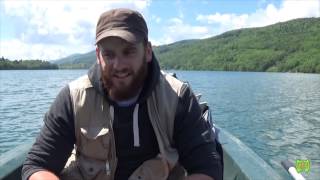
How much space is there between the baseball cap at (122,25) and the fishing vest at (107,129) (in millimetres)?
358

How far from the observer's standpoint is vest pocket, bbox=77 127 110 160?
262 centimetres

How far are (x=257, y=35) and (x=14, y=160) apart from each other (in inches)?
6934

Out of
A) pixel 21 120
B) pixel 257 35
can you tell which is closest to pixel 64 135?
pixel 21 120

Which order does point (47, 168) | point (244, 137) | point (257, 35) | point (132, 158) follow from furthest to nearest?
point (257, 35) < point (244, 137) < point (132, 158) < point (47, 168)

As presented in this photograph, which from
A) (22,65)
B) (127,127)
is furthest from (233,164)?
(22,65)

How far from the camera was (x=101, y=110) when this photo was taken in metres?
2.64

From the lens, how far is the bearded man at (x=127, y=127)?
2.53 m

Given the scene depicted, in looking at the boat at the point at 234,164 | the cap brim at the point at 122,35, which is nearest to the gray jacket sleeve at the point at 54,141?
the cap brim at the point at 122,35

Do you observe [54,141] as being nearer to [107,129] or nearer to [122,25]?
[107,129]

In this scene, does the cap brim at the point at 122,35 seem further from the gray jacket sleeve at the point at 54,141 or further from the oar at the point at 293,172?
Answer: the oar at the point at 293,172

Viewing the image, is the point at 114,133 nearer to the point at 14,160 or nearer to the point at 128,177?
the point at 128,177

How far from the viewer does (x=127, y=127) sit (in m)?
2.66

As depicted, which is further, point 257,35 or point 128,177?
point 257,35

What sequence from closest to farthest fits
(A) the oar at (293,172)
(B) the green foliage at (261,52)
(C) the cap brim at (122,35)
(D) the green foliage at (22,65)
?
(C) the cap brim at (122,35), (A) the oar at (293,172), (B) the green foliage at (261,52), (D) the green foliage at (22,65)
